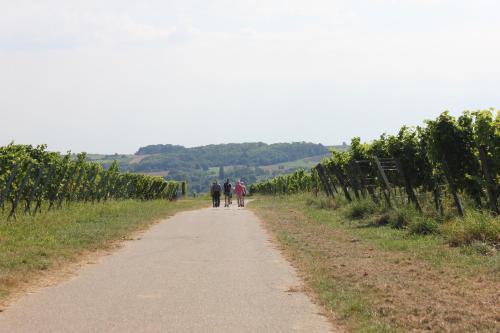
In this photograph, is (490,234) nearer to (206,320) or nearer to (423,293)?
(423,293)

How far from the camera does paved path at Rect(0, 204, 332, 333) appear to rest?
6583 millimetres

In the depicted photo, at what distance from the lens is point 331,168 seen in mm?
32719

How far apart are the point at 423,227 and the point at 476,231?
8.71 ft

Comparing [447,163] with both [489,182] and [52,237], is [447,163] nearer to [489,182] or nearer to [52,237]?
[489,182]

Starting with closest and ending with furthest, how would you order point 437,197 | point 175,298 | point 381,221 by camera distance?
1. point 175,298
2. point 381,221
3. point 437,197

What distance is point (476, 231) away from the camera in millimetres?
12523

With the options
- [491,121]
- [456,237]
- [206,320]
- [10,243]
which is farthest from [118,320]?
[491,121]

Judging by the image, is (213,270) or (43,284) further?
(213,270)

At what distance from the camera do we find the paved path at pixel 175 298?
21.6ft

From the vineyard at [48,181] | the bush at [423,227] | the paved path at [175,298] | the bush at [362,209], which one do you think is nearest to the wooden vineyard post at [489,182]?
the bush at [423,227]

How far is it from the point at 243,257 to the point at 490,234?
5021 millimetres

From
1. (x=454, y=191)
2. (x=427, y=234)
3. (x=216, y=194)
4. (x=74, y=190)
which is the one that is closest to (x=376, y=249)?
(x=427, y=234)

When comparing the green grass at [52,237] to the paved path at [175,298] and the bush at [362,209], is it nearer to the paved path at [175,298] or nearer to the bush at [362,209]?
the paved path at [175,298]

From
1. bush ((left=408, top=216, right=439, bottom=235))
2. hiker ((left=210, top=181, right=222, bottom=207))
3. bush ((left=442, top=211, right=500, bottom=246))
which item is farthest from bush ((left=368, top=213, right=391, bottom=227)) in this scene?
hiker ((left=210, top=181, right=222, bottom=207))
